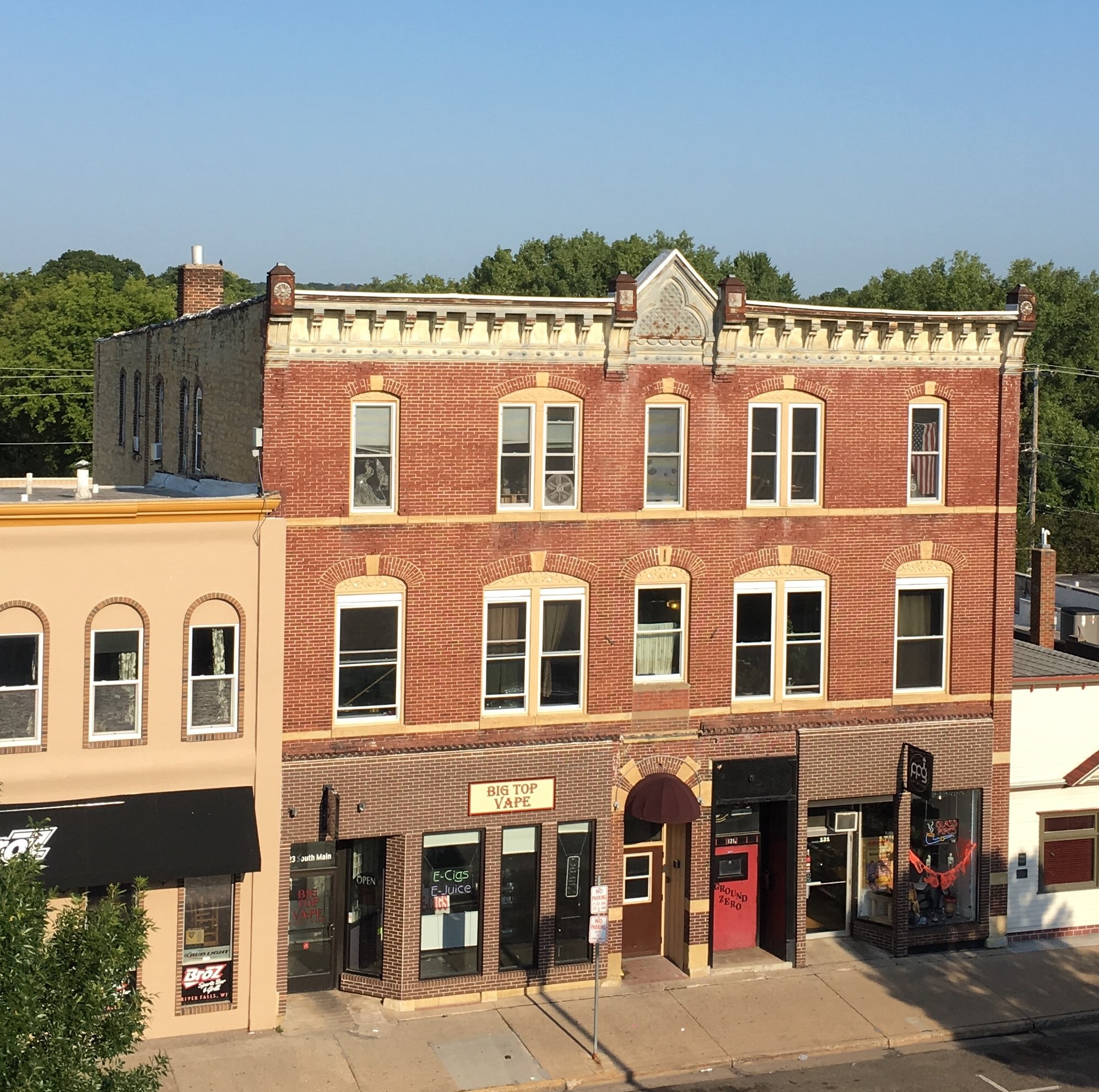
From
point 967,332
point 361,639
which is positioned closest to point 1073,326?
point 967,332

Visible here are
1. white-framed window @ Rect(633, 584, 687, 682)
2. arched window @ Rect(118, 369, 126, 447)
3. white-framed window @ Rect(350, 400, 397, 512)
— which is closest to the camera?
white-framed window @ Rect(350, 400, 397, 512)

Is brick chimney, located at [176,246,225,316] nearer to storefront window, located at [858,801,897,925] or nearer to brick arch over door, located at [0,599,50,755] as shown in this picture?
brick arch over door, located at [0,599,50,755]

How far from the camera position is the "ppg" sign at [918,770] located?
87.8ft

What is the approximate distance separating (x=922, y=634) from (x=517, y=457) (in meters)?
8.27

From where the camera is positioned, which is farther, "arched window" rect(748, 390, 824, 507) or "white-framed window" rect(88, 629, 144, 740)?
"arched window" rect(748, 390, 824, 507)

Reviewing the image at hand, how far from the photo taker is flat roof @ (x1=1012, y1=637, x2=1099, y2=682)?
2880cm

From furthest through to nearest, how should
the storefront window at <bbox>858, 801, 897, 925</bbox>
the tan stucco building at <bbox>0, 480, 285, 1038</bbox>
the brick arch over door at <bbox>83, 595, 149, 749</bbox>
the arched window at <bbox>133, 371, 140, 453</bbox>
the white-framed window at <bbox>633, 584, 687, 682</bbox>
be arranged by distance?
the arched window at <bbox>133, 371, 140, 453</bbox>, the storefront window at <bbox>858, 801, 897, 925</bbox>, the white-framed window at <bbox>633, 584, 687, 682</bbox>, the brick arch over door at <bbox>83, 595, 149, 749</bbox>, the tan stucco building at <bbox>0, 480, 285, 1038</bbox>

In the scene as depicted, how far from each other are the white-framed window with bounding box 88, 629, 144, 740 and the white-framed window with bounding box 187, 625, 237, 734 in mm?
806

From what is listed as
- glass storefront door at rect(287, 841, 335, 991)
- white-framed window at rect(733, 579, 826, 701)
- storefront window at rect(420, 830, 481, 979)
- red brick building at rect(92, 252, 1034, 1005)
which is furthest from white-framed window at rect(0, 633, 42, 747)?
white-framed window at rect(733, 579, 826, 701)

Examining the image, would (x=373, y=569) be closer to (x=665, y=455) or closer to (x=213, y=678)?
(x=213, y=678)

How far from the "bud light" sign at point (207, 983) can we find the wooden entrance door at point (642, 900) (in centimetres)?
711

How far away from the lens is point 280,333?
76.9 feet

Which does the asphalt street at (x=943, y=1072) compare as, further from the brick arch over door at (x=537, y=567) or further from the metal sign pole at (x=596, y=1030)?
the brick arch over door at (x=537, y=567)

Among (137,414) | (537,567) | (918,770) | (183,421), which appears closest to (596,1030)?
(537,567)
